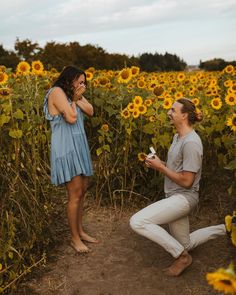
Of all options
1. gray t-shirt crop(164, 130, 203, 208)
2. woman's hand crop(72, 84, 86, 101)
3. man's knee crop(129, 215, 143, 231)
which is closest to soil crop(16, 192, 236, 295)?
man's knee crop(129, 215, 143, 231)

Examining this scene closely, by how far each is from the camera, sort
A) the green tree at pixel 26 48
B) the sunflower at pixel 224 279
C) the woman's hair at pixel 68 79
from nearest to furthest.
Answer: the sunflower at pixel 224 279, the woman's hair at pixel 68 79, the green tree at pixel 26 48

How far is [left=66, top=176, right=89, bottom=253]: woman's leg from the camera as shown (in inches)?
161

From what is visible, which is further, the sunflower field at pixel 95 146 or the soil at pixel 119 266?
the sunflower field at pixel 95 146

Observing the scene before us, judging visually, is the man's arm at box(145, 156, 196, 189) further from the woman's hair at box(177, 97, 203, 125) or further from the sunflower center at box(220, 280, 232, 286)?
the sunflower center at box(220, 280, 232, 286)

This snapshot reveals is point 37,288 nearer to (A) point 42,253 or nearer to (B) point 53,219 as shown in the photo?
(A) point 42,253

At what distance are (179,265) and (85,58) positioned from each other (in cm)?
1967

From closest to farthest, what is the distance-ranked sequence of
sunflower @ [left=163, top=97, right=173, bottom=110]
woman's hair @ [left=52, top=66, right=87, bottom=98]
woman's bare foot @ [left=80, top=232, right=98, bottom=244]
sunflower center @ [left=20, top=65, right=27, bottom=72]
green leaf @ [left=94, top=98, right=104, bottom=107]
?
1. woman's hair @ [left=52, top=66, right=87, bottom=98]
2. woman's bare foot @ [left=80, top=232, right=98, bottom=244]
3. sunflower center @ [left=20, top=65, right=27, bottom=72]
4. sunflower @ [left=163, top=97, right=173, bottom=110]
5. green leaf @ [left=94, top=98, right=104, bottom=107]

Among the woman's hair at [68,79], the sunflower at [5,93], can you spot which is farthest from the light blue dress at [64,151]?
the sunflower at [5,93]

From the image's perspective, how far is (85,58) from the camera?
22703mm

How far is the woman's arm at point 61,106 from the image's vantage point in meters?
3.95

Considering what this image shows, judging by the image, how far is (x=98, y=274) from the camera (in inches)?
153

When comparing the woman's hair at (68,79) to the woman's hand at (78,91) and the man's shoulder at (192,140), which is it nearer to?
the woman's hand at (78,91)

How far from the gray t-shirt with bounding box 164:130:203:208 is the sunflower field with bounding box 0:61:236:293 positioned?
0.23m

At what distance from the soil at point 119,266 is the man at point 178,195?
16 cm
